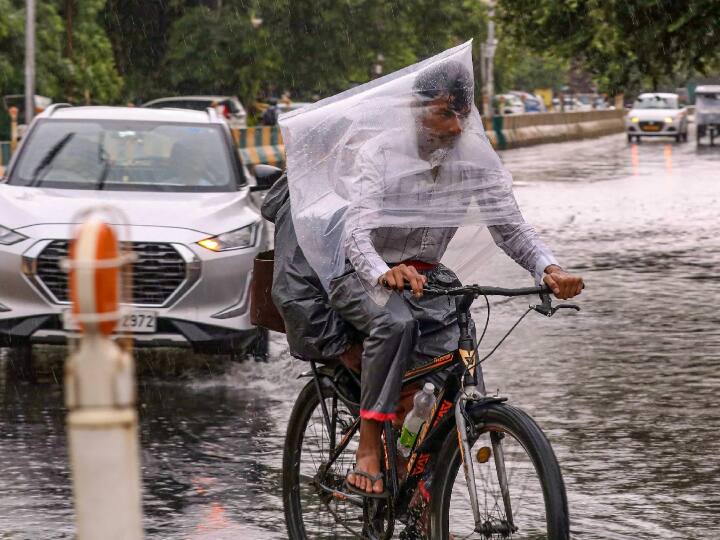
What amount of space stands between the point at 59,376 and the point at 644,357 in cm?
361

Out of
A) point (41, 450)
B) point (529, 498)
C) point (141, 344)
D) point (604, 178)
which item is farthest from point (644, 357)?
point (604, 178)

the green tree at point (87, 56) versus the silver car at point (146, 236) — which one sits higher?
the green tree at point (87, 56)

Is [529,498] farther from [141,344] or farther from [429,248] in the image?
[141,344]

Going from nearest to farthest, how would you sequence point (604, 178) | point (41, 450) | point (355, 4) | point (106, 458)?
1. point (106, 458)
2. point (41, 450)
3. point (604, 178)
4. point (355, 4)

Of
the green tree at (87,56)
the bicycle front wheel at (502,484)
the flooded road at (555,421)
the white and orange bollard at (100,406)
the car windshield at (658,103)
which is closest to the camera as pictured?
the white and orange bollard at (100,406)

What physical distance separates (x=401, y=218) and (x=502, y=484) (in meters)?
0.95

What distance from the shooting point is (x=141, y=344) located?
8711 mm

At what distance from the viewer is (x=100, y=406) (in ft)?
8.40

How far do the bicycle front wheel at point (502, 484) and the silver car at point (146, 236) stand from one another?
3766 mm

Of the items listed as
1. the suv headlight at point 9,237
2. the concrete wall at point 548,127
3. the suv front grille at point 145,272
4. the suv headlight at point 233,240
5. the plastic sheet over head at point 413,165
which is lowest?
the concrete wall at point 548,127

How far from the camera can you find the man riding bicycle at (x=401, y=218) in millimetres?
4770

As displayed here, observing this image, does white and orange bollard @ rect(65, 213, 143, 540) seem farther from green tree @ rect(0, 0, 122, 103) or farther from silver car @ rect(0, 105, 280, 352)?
green tree @ rect(0, 0, 122, 103)

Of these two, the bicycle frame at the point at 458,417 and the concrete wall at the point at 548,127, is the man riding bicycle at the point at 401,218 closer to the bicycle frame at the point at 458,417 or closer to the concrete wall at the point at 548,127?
the bicycle frame at the point at 458,417

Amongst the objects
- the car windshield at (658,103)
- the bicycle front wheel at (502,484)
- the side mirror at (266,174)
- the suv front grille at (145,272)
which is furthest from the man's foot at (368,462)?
the car windshield at (658,103)
